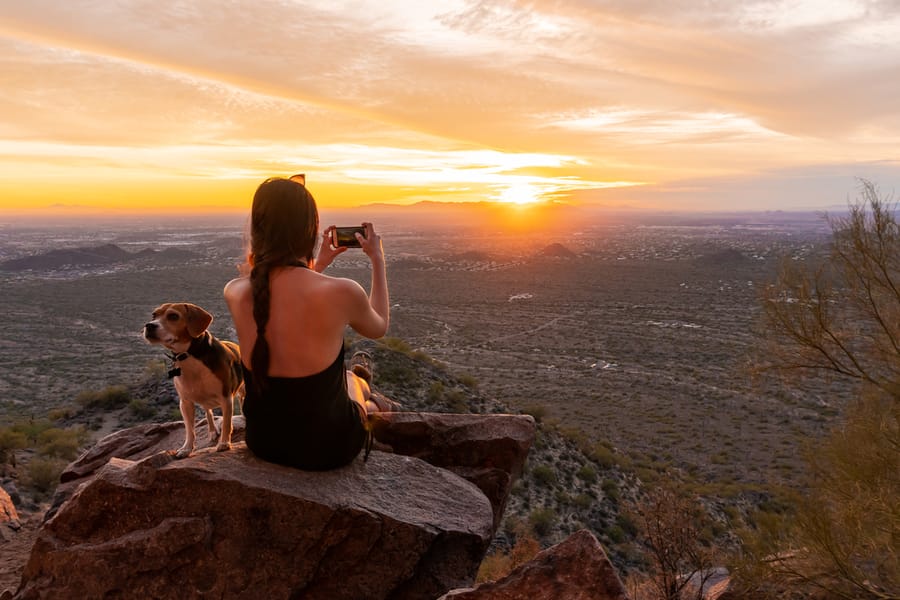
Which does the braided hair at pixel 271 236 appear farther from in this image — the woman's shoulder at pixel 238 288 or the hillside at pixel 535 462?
the hillside at pixel 535 462

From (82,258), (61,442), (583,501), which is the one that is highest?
(61,442)

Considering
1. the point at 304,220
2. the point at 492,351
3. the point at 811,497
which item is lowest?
the point at 492,351

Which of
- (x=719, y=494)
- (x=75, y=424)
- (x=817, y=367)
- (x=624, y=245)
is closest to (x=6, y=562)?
(x=75, y=424)

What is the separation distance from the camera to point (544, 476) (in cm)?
1321

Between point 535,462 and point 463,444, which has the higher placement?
point 463,444

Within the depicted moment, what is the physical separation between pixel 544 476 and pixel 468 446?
8327 mm

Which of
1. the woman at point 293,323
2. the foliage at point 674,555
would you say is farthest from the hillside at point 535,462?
the woman at point 293,323

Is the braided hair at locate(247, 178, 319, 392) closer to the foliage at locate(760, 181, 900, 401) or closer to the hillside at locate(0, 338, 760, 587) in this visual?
the hillside at locate(0, 338, 760, 587)

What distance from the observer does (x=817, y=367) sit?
37.4 feet

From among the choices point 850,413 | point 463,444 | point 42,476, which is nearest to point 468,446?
point 463,444

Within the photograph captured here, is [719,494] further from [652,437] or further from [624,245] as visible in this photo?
[624,245]

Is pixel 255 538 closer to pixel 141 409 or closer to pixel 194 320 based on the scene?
pixel 194 320

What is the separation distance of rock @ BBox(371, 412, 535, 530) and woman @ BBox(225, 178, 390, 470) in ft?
5.68

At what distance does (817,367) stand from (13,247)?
140983mm
